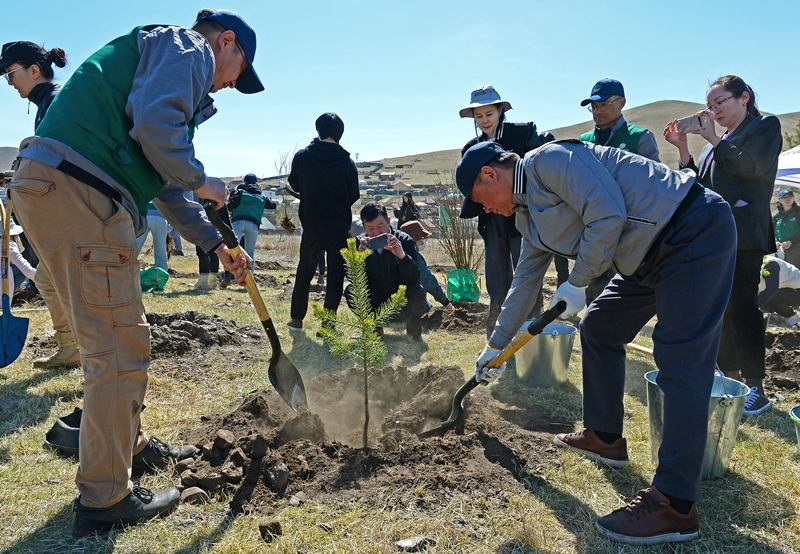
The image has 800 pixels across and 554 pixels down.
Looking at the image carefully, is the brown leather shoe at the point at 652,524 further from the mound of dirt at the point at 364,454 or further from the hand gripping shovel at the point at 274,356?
the hand gripping shovel at the point at 274,356

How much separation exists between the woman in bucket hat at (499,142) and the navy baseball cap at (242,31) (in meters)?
2.36

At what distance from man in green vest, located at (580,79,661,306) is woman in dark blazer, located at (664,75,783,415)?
0.53m

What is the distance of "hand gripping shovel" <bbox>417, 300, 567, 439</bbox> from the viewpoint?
8.73 feet

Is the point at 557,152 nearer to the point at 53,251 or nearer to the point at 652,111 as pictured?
the point at 53,251

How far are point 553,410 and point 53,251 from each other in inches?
130

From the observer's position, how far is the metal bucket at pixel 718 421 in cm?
277

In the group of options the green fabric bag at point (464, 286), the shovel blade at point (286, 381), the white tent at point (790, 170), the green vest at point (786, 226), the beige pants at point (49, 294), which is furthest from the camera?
the green vest at point (786, 226)

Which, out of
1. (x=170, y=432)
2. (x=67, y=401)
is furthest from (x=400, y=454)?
(x=67, y=401)

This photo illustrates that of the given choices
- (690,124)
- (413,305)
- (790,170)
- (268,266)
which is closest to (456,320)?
(413,305)

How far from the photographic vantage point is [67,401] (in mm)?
4020

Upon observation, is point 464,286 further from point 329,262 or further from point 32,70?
point 32,70

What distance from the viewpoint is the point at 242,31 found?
2479mm

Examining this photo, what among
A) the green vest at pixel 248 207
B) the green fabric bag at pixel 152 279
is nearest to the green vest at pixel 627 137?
the green vest at pixel 248 207

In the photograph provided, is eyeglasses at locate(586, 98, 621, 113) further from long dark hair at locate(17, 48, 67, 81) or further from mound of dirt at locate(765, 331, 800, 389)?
long dark hair at locate(17, 48, 67, 81)
